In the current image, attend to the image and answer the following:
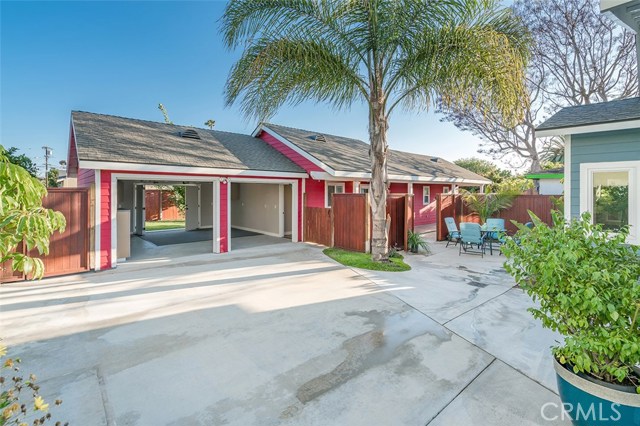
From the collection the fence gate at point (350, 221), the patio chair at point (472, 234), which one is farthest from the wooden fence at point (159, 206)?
the patio chair at point (472, 234)

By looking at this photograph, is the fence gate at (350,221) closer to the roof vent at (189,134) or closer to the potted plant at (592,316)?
the roof vent at (189,134)

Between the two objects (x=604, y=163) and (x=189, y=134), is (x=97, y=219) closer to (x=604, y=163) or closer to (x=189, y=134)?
(x=189, y=134)

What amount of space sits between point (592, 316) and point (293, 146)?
12218 millimetres

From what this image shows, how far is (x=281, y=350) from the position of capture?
12.6 feet

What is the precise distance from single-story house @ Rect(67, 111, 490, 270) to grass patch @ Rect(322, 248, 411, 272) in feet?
11.4

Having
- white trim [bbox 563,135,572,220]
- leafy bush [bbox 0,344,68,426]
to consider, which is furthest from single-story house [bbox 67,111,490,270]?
white trim [bbox 563,135,572,220]

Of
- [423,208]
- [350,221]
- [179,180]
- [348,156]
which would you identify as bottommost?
[350,221]

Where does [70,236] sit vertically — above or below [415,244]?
above

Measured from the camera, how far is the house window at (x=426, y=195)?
59.6 ft

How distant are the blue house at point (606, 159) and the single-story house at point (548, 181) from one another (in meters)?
12.2

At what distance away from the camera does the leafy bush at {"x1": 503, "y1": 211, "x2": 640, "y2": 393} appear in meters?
2.25

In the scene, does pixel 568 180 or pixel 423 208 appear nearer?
pixel 568 180

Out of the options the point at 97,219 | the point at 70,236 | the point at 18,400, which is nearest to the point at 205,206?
the point at 97,219

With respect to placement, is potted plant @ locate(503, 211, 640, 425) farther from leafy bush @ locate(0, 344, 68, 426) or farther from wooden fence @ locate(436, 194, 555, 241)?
wooden fence @ locate(436, 194, 555, 241)
